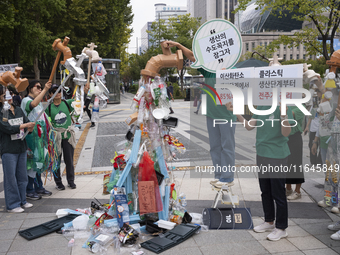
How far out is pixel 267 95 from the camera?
360cm

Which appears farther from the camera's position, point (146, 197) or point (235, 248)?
point (146, 197)

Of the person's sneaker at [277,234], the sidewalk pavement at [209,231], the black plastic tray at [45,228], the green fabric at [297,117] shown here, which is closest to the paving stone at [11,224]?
the sidewalk pavement at [209,231]

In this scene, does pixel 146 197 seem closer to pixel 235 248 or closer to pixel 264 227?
pixel 235 248

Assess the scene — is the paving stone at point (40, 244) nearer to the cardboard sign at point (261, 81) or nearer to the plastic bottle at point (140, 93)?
the plastic bottle at point (140, 93)

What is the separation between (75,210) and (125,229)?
1359 mm

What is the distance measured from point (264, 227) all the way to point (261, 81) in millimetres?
1778

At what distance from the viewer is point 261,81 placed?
3.66 metres

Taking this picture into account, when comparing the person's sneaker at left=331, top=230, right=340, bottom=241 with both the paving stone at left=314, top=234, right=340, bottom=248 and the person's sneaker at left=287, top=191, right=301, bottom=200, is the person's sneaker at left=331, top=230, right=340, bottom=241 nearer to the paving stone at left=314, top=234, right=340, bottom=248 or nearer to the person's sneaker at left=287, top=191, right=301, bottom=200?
the paving stone at left=314, top=234, right=340, bottom=248

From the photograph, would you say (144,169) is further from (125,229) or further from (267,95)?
(267,95)

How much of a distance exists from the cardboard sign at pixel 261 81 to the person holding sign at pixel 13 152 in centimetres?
290

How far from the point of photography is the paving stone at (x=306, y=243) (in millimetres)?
3402

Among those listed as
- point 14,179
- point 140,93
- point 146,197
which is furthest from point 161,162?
point 14,179

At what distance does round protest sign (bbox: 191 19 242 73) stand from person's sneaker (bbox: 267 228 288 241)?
2058 mm

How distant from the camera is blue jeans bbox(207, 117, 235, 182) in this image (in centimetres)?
432
